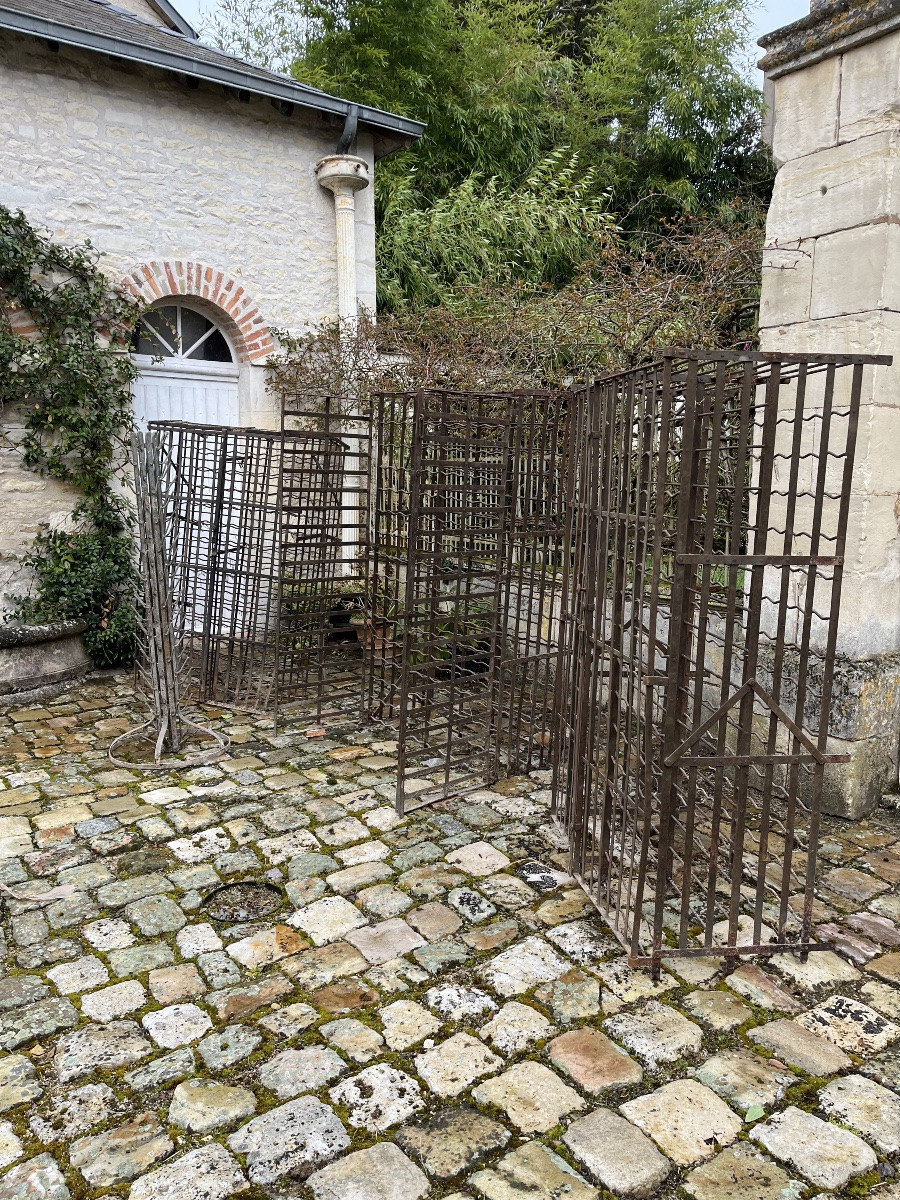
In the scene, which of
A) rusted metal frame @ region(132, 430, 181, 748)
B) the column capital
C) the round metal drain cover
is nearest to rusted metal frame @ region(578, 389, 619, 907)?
the round metal drain cover

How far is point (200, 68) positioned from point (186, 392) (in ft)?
8.36

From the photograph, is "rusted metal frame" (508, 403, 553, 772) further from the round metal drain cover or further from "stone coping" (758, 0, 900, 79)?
"stone coping" (758, 0, 900, 79)

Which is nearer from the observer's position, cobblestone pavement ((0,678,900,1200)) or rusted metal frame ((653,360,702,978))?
cobblestone pavement ((0,678,900,1200))

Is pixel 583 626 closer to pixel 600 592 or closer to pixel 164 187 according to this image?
pixel 600 592

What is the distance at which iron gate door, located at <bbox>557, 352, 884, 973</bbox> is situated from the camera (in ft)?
8.70

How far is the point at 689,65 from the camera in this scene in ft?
37.7

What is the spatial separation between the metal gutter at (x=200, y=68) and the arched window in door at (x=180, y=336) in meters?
1.79

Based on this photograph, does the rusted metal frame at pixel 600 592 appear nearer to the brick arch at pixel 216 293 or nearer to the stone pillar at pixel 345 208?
the brick arch at pixel 216 293

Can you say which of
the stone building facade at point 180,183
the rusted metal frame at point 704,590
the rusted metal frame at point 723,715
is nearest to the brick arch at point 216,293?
the stone building facade at point 180,183

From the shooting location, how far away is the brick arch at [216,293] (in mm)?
6863

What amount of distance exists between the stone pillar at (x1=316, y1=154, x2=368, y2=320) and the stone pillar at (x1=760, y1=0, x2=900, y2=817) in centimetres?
448

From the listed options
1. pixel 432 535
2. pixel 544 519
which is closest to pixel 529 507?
pixel 544 519

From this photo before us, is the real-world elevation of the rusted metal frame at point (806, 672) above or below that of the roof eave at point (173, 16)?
below

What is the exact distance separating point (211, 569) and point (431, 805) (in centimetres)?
248
